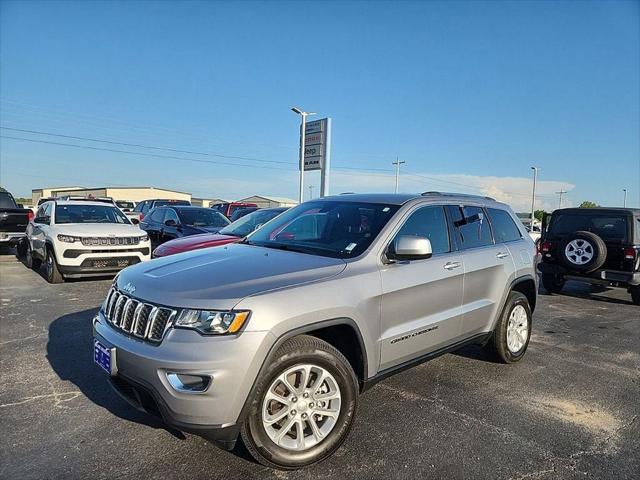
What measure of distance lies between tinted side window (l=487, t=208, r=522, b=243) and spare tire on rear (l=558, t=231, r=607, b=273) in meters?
4.01

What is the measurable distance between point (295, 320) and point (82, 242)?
23.4 feet

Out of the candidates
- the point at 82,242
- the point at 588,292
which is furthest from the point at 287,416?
the point at 588,292

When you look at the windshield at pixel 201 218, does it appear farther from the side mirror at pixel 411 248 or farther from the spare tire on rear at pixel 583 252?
the side mirror at pixel 411 248

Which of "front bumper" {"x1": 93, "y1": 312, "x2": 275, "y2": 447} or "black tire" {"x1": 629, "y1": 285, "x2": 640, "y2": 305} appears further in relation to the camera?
"black tire" {"x1": 629, "y1": 285, "x2": 640, "y2": 305}

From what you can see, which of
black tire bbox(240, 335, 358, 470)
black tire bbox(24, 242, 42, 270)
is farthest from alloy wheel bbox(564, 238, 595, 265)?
black tire bbox(24, 242, 42, 270)

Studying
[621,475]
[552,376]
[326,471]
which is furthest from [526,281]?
[326,471]

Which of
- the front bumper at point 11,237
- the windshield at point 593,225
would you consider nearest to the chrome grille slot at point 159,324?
the windshield at point 593,225

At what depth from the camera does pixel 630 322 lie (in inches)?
284

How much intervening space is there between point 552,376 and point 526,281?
1.01 m

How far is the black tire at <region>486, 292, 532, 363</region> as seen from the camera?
4.61 meters

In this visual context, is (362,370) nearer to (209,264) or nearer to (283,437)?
(283,437)

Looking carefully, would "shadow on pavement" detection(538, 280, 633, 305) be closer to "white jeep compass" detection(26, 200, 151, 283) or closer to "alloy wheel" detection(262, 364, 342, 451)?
"alloy wheel" detection(262, 364, 342, 451)

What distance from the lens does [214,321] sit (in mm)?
2588

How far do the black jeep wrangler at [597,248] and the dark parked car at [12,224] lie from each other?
1206cm
